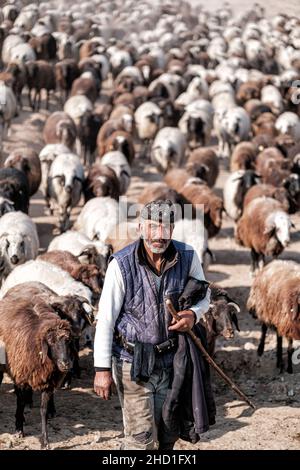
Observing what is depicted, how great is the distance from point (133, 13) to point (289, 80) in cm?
2110

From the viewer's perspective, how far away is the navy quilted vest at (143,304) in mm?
4512

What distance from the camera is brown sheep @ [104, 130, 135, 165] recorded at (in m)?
18.2

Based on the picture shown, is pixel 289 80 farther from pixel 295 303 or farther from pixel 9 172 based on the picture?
pixel 295 303

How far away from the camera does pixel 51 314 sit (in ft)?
24.0

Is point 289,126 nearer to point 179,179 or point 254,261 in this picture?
point 179,179

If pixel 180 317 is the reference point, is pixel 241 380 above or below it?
below

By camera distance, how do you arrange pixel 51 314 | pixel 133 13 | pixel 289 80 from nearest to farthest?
pixel 51 314 < pixel 289 80 < pixel 133 13

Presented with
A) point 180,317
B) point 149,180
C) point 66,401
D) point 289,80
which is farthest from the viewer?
point 289,80

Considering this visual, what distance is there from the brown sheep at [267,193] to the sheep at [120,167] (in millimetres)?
3024

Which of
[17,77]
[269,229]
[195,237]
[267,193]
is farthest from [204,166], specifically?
[17,77]

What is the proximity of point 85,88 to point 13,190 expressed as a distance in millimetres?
12087

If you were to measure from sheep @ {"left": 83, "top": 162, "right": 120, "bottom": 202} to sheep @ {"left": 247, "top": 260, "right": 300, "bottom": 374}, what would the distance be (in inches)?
221

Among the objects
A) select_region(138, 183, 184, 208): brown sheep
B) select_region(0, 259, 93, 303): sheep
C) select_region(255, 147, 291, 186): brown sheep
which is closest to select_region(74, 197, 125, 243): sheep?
select_region(138, 183, 184, 208): brown sheep

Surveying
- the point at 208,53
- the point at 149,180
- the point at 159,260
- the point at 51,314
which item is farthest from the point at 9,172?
the point at 208,53
